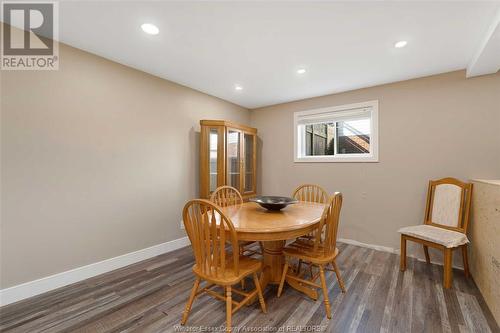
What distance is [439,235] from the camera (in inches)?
86.3

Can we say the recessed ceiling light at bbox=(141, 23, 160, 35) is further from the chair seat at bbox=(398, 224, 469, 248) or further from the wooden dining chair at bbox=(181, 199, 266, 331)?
the chair seat at bbox=(398, 224, 469, 248)

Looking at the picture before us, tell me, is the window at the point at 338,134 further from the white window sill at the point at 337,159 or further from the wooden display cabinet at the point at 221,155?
the wooden display cabinet at the point at 221,155

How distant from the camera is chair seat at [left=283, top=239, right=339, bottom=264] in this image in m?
1.78

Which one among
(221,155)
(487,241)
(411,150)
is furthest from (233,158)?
(487,241)

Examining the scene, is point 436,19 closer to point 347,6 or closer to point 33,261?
point 347,6

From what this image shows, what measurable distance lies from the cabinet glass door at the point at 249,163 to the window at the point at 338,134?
2.65 feet

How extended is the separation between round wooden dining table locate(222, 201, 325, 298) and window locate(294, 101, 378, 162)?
1370mm

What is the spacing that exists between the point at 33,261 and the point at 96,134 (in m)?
1.29

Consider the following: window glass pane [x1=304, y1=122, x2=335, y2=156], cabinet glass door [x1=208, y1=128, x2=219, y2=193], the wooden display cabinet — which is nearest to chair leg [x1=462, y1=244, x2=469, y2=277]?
window glass pane [x1=304, y1=122, x2=335, y2=156]

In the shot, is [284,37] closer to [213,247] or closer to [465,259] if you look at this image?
[213,247]

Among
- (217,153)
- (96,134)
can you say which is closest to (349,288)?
(217,153)

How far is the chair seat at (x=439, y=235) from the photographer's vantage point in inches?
80.7

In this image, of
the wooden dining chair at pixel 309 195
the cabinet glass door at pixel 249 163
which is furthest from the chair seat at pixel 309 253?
the cabinet glass door at pixel 249 163

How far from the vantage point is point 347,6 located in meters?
1.58
